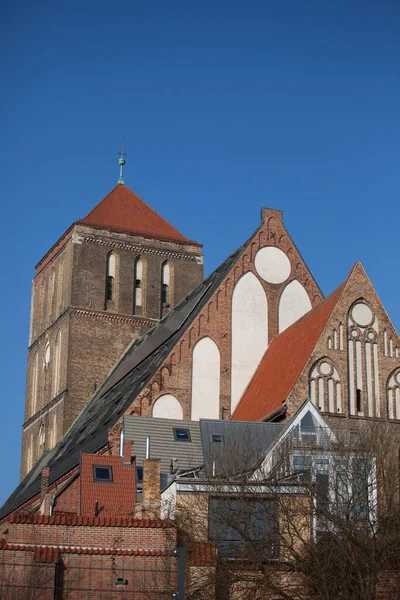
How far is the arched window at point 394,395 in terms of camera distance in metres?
36.6

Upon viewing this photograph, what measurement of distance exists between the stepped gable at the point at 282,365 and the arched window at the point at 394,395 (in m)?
2.75

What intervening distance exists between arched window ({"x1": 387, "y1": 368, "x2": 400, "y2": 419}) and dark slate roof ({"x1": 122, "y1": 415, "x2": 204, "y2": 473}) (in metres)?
5.95

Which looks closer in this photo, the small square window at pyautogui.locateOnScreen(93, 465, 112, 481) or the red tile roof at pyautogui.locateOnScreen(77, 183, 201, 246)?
the small square window at pyautogui.locateOnScreen(93, 465, 112, 481)

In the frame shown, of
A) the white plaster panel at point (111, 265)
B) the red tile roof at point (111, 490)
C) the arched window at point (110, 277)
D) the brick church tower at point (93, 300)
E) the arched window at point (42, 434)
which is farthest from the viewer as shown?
the white plaster panel at point (111, 265)

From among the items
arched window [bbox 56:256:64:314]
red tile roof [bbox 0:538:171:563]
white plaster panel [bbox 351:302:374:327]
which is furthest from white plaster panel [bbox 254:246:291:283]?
red tile roof [bbox 0:538:171:563]

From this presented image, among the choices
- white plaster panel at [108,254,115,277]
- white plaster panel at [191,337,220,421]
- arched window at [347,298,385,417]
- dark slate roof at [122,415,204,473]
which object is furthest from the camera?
white plaster panel at [108,254,115,277]

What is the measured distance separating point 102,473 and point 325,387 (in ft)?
23.9

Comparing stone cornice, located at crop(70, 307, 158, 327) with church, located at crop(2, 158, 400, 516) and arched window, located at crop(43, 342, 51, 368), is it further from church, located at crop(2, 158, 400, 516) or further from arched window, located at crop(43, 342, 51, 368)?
arched window, located at crop(43, 342, 51, 368)

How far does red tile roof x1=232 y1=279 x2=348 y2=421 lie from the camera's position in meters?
36.2

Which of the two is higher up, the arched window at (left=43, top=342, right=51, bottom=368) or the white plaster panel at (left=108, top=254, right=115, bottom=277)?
the white plaster panel at (left=108, top=254, right=115, bottom=277)

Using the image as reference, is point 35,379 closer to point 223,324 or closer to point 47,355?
point 47,355

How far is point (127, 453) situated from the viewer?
33.9 meters

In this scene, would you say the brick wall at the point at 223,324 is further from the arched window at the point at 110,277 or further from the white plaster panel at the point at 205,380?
the arched window at the point at 110,277

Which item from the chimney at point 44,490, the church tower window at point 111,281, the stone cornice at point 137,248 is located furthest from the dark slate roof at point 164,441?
the stone cornice at point 137,248
